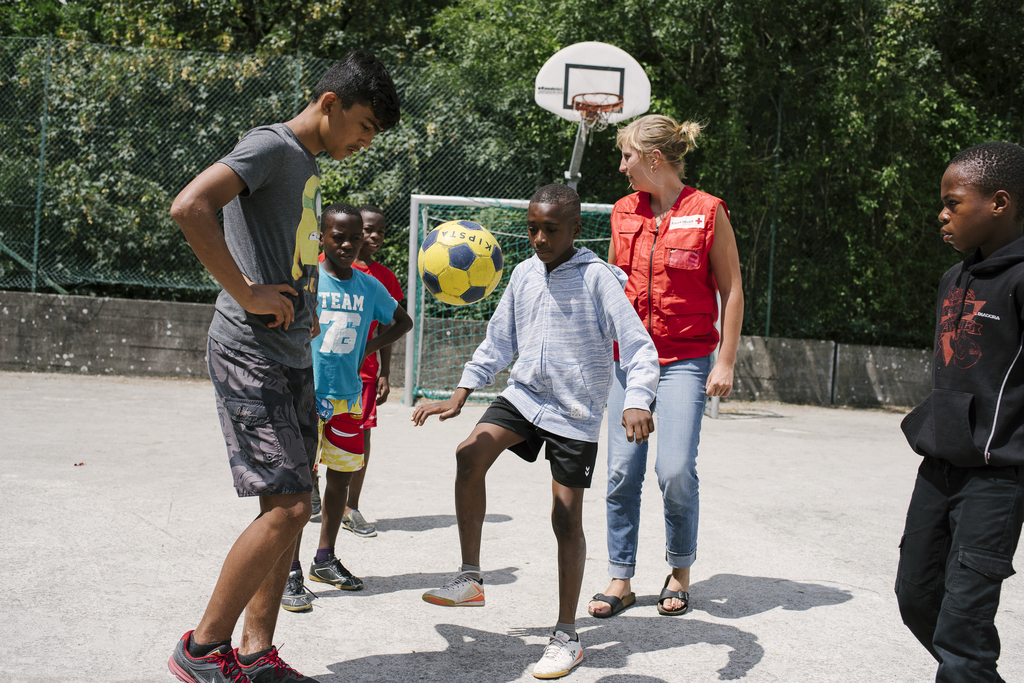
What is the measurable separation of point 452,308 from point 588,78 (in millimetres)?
3296

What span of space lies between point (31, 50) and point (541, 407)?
10.1m

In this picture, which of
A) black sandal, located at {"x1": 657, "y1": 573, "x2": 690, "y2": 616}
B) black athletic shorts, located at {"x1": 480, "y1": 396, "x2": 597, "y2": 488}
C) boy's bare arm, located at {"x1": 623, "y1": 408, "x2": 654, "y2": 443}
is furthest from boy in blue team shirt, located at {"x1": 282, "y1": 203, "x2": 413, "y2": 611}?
boy's bare arm, located at {"x1": 623, "y1": 408, "x2": 654, "y2": 443}

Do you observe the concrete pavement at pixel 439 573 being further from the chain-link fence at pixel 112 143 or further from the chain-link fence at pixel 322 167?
the chain-link fence at pixel 322 167

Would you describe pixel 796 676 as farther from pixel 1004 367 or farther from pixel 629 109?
pixel 629 109

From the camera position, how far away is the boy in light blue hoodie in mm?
2982

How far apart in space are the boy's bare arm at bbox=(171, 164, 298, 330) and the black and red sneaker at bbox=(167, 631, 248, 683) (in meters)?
1.00

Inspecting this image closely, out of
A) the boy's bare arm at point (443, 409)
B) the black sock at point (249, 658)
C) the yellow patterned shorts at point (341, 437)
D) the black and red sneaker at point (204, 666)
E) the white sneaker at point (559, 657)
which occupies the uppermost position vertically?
the boy's bare arm at point (443, 409)

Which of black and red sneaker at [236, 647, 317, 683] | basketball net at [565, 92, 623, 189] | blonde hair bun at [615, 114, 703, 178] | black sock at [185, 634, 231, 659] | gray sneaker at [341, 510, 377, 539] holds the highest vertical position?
basketball net at [565, 92, 623, 189]

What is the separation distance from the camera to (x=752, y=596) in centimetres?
379

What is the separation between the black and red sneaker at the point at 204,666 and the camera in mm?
2363

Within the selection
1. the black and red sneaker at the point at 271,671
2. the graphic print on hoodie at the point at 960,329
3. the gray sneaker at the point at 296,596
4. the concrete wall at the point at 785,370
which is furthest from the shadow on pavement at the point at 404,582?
the concrete wall at the point at 785,370

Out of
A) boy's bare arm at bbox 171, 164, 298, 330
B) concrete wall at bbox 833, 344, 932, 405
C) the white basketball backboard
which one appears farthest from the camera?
concrete wall at bbox 833, 344, 932, 405

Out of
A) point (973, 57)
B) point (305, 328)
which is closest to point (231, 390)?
point (305, 328)

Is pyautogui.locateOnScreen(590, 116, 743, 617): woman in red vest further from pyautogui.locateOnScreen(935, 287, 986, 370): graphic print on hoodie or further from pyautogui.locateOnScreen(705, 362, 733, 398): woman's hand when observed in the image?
pyautogui.locateOnScreen(935, 287, 986, 370): graphic print on hoodie
